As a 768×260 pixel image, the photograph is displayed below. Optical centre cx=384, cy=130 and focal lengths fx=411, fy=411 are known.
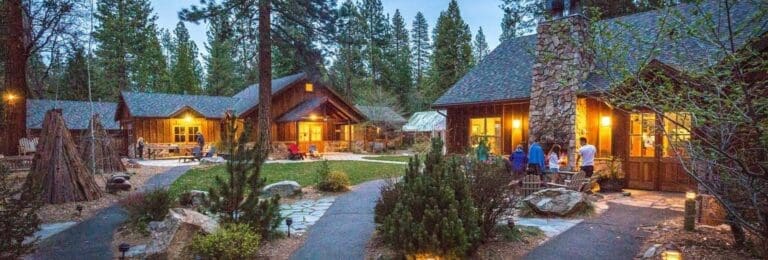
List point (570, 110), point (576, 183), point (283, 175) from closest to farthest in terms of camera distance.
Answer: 1. point (576, 183)
2. point (570, 110)
3. point (283, 175)

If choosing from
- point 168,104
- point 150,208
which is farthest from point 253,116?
point 150,208

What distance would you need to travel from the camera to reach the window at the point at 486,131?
47.9ft

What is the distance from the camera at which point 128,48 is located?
38.9 m

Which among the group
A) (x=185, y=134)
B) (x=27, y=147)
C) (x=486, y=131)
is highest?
(x=486, y=131)

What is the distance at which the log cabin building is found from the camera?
1091 cm

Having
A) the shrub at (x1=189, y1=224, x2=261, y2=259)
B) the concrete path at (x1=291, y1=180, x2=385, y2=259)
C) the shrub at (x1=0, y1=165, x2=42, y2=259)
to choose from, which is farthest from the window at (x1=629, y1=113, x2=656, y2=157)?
the shrub at (x1=0, y1=165, x2=42, y2=259)

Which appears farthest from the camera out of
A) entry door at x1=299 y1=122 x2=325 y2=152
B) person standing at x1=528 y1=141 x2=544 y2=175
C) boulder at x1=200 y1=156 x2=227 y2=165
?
entry door at x1=299 y1=122 x2=325 y2=152

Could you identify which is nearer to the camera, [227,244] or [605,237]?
[227,244]

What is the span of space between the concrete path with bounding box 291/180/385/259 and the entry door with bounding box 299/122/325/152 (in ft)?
56.4

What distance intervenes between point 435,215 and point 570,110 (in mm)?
8487

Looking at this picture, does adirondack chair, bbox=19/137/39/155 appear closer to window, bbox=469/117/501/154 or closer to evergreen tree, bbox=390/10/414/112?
window, bbox=469/117/501/154

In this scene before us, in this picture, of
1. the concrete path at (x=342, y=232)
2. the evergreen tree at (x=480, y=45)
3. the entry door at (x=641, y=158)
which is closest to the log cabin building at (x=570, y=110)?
the entry door at (x=641, y=158)

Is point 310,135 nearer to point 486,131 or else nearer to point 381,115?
point 381,115

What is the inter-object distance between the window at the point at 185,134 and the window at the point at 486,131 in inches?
745
